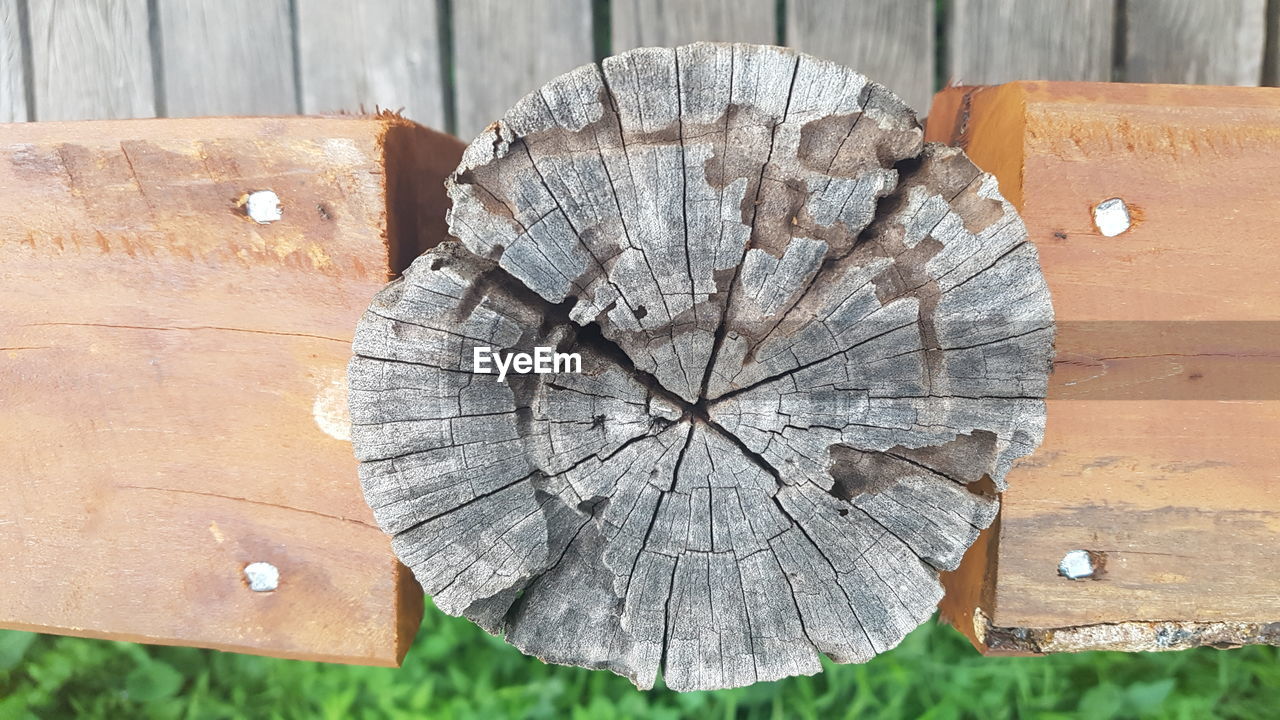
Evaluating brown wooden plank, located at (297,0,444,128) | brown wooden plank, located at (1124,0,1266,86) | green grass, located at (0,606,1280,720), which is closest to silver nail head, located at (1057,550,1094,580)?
green grass, located at (0,606,1280,720)

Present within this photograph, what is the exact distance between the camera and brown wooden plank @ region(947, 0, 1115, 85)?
6.34ft

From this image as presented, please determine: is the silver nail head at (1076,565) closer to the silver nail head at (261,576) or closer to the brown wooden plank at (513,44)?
the silver nail head at (261,576)

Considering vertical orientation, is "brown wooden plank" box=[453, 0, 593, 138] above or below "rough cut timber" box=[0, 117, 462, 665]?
above

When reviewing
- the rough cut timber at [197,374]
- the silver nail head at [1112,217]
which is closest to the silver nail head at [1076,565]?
the silver nail head at [1112,217]

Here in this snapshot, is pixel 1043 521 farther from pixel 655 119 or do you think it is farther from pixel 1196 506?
pixel 655 119

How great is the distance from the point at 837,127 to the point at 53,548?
5.35 feet

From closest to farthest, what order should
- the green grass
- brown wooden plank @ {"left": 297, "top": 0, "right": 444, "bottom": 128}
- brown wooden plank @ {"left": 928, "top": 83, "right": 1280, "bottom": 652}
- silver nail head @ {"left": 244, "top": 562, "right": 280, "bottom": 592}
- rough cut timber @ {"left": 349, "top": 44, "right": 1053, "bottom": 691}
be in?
rough cut timber @ {"left": 349, "top": 44, "right": 1053, "bottom": 691} < brown wooden plank @ {"left": 928, "top": 83, "right": 1280, "bottom": 652} < silver nail head @ {"left": 244, "top": 562, "right": 280, "bottom": 592} < the green grass < brown wooden plank @ {"left": 297, "top": 0, "right": 444, "bottom": 128}

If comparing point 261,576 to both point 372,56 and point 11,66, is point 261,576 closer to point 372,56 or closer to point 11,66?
point 372,56

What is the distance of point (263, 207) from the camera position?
122cm

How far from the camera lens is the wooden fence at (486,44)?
193 cm

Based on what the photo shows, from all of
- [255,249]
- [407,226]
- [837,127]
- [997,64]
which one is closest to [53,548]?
[255,249]

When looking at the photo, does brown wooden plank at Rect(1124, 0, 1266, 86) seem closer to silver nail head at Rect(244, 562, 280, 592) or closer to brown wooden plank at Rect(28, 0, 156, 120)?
silver nail head at Rect(244, 562, 280, 592)

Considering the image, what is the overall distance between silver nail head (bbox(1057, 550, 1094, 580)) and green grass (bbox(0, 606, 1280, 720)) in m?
0.76

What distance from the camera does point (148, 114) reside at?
82.4 inches
